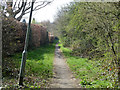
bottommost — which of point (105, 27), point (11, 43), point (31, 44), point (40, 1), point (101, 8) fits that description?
point (31, 44)

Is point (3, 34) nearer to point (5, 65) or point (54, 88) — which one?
point (5, 65)

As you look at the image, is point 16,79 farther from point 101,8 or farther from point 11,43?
point 101,8

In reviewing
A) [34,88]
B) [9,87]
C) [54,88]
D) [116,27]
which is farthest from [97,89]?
[9,87]

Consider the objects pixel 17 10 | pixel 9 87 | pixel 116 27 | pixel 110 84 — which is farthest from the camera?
pixel 17 10

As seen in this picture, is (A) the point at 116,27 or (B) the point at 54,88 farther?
(A) the point at 116,27

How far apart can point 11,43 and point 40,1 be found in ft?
25.9

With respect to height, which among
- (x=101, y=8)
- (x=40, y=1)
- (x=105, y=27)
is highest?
(x=40, y=1)

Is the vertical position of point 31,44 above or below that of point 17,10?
below

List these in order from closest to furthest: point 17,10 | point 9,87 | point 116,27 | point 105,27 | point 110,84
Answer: point 9,87
point 110,84
point 116,27
point 105,27
point 17,10

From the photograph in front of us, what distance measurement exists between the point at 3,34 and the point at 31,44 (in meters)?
9.90

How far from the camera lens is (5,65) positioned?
732cm

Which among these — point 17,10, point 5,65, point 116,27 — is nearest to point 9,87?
point 5,65

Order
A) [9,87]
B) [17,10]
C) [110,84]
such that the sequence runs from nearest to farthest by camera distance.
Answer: [9,87] → [110,84] → [17,10]

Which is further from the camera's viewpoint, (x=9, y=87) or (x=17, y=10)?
(x=17, y=10)
